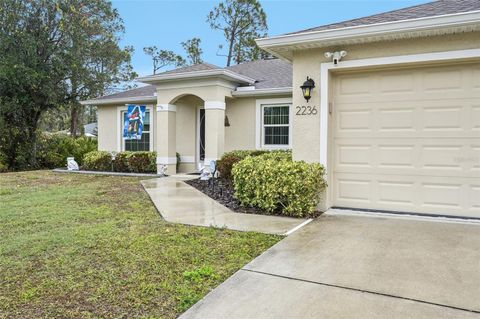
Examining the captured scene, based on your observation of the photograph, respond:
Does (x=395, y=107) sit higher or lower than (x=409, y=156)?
higher

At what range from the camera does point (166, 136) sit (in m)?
12.6

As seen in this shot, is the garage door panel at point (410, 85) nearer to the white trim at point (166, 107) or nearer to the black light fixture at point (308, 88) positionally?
the black light fixture at point (308, 88)

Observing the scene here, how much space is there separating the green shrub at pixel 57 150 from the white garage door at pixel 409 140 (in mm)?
15406

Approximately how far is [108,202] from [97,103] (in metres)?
9.13

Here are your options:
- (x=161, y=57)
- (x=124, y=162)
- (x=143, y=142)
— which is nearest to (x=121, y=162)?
(x=124, y=162)

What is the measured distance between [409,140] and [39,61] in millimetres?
16644

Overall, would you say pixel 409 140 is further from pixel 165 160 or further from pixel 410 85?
pixel 165 160

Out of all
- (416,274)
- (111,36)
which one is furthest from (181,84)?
(111,36)

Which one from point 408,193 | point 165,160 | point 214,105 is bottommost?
point 408,193

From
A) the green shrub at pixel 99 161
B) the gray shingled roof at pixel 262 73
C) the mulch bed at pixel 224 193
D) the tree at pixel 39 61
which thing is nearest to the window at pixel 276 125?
the gray shingled roof at pixel 262 73

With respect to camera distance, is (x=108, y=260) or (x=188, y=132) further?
(x=188, y=132)

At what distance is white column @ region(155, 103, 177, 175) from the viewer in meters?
12.6

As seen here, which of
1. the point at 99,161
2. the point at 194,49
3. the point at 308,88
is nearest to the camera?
the point at 308,88

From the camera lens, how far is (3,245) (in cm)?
457
